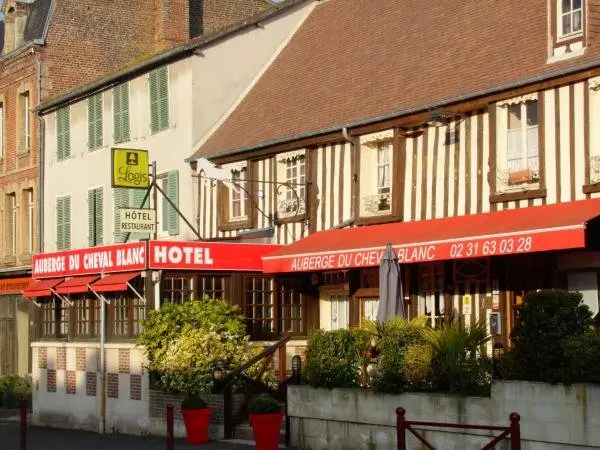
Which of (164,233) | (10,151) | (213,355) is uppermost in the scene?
(10,151)

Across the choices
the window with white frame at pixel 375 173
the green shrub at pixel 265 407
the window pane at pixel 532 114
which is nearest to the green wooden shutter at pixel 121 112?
the window with white frame at pixel 375 173

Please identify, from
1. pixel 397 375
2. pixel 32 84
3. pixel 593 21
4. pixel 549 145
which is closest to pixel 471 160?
pixel 549 145

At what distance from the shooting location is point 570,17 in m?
19.5

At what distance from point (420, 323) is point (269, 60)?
12633 millimetres

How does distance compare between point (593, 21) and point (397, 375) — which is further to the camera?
point (593, 21)

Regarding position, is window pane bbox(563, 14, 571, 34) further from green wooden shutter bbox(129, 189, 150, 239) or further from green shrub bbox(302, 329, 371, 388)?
green wooden shutter bbox(129, 189, 150, 239)

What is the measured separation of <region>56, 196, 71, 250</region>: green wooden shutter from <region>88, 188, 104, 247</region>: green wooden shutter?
1.23 m

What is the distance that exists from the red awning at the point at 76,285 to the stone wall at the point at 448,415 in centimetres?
745

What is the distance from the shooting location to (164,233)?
1110 inches

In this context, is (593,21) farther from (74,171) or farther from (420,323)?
(74,171)

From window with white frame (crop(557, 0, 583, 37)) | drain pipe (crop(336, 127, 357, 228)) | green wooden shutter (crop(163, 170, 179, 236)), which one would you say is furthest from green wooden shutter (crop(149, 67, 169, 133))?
window with white frame (crop(557, 0, 583, 37))

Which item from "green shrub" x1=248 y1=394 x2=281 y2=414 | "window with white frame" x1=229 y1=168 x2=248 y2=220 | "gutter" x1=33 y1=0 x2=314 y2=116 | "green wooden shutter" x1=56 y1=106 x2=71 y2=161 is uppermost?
"gutter" x1=33 y1=0 x2=314 y2=116

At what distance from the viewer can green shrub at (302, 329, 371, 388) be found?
57.7 feet

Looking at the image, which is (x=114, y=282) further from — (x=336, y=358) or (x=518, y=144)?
(x=518, y=144)
